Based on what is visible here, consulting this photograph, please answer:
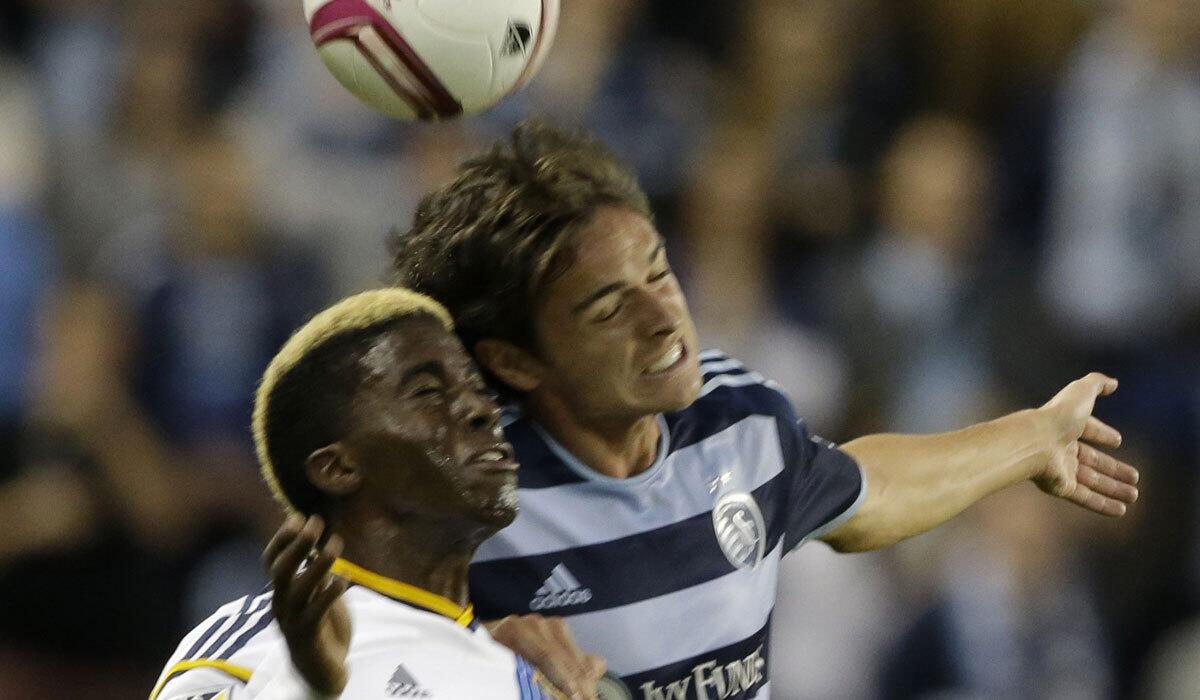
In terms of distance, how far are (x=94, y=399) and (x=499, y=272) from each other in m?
2.77

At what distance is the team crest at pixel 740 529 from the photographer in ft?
12.0

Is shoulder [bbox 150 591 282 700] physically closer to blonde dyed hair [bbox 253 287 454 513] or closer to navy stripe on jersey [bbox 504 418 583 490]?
blonde dyed hair [bbox 253 287 454 513]

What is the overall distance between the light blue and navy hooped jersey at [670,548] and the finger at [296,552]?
86 cm

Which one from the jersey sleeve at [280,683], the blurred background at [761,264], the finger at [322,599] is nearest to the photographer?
the finger at [322,599]

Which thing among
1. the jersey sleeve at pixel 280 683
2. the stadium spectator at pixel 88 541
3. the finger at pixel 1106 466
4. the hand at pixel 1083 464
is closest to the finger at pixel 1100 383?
the hand at pixel 1083 464

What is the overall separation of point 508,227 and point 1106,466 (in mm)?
1378

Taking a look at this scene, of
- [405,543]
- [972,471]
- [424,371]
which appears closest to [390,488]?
[405,543]

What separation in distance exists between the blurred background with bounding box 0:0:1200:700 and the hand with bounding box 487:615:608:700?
2574 mm

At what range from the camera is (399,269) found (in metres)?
3.79

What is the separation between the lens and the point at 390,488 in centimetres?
326

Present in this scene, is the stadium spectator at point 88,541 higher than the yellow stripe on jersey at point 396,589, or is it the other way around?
the stadium spectator at point 88,541

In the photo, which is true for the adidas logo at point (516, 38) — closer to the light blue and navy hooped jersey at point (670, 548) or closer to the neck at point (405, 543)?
the light blue and navy hooped jersey at point (670, 548)

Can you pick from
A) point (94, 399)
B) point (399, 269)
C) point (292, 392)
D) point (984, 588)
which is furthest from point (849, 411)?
point (292, 392)

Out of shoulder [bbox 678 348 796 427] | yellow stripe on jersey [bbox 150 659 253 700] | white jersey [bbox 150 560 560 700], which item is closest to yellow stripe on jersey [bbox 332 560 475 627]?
white jersey [bbox 150 560 560 700]
